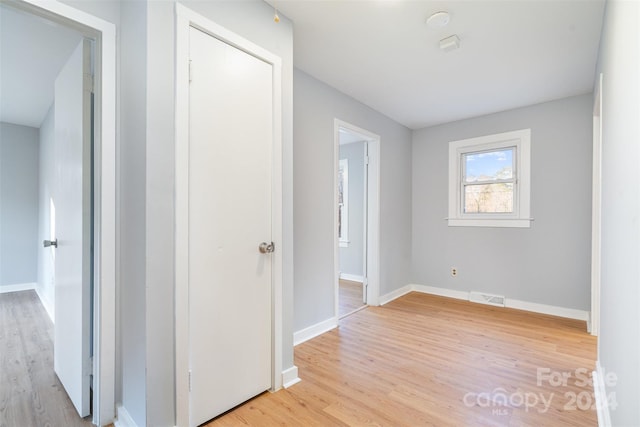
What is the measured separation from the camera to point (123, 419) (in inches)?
63.0

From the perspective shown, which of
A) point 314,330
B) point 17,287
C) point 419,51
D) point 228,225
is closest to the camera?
point 228,225

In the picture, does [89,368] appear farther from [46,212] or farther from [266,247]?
[46,212]

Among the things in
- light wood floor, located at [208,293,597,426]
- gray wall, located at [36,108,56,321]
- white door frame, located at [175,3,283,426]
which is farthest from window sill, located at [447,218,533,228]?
gray wall, located at [36,108,56,321]

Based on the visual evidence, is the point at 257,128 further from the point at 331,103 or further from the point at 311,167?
the point at 331,103

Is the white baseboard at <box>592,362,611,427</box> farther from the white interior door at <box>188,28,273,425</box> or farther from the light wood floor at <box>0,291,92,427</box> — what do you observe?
the light wood floor at <box>0,291,92,427</box>

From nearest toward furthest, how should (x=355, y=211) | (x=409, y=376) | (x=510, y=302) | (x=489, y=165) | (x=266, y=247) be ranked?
(x=266, y=247), (x=409, y=376), (x=510, y=302), (x=489, y=165), (x=355, y=211)

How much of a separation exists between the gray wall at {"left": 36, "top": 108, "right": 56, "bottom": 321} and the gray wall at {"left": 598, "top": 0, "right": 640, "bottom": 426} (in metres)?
4.62

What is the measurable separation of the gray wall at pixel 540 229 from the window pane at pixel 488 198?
0.26 metres

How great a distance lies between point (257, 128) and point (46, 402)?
2.14 metres

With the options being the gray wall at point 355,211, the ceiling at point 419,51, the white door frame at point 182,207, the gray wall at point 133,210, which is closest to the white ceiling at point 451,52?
the ceiling at point 419,51

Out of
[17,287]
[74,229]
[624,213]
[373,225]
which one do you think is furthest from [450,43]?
[17,287]

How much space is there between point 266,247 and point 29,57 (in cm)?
262

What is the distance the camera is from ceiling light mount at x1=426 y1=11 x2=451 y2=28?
203 cm

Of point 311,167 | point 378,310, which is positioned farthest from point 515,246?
point 311,167
